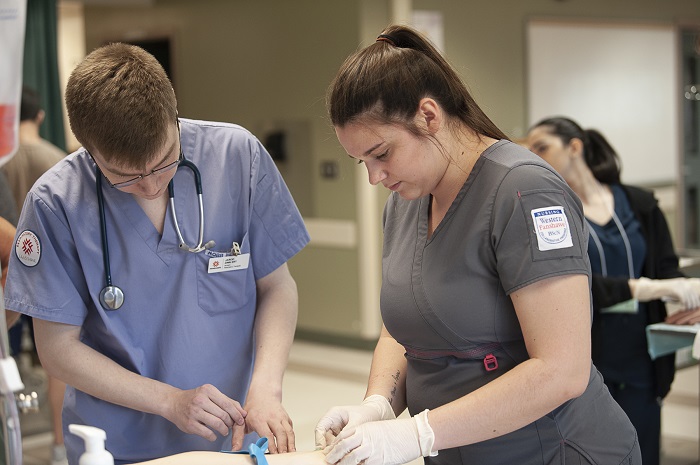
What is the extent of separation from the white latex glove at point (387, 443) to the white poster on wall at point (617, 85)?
5.15 metres

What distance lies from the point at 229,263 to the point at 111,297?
230 mm

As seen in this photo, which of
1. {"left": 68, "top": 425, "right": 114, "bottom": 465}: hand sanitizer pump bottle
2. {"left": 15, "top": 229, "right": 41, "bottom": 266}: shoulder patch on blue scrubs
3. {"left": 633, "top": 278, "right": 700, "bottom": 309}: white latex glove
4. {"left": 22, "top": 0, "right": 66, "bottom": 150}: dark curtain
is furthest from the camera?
{"left": 22, "top": 0, "right": 66, "bottom": 150}: dark curtain

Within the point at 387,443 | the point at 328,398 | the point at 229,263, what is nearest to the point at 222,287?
the point at 229,263

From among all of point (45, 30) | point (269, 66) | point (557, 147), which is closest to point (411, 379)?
point (557, 147)

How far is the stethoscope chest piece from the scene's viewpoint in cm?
156

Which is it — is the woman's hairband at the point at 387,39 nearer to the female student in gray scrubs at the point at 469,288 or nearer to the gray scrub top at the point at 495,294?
the female student in gray scrubs at the point at 469,288

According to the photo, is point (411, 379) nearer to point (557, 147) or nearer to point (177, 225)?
point (177, 225)

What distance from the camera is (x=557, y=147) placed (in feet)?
10.2

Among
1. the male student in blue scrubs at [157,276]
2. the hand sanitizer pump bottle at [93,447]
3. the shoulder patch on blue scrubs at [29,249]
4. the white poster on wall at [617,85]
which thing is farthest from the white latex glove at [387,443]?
the white poster on wall at [617,85]

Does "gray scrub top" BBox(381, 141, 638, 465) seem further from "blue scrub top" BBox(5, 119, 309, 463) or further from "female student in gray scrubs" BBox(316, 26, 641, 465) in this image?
"blue scrub top" BBox(5, 119, 309, 463)

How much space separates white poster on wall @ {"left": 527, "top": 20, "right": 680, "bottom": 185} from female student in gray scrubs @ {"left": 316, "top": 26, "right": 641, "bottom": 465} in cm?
497

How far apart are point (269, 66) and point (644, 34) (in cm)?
323

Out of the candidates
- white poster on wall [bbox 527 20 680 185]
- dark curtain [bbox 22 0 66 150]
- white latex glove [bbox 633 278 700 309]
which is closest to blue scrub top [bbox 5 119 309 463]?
white latex glove [bbox 633 278 700 309]

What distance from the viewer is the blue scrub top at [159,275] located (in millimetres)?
1558
